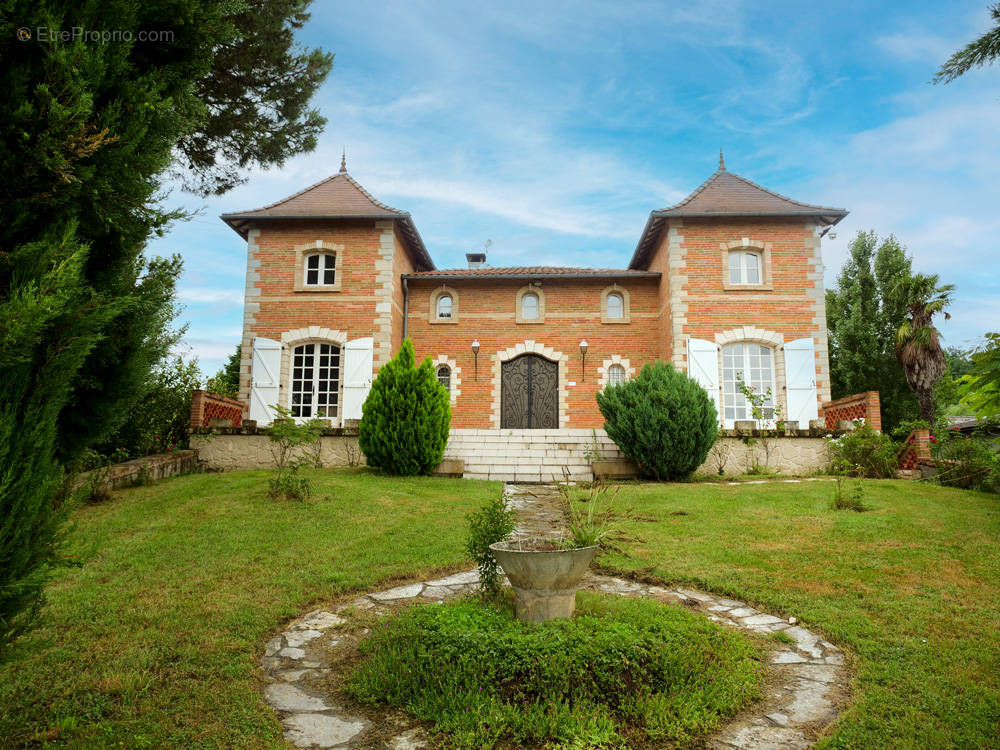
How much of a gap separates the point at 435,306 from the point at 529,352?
3.01 metres

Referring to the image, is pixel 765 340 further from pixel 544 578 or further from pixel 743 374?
pixel 544 578

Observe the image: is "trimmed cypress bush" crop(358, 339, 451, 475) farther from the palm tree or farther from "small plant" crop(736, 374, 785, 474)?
the palm tree

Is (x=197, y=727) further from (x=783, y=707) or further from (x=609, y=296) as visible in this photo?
(x=609, y=296)

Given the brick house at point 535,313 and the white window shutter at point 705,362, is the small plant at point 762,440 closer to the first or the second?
the white window shutter at point 705,362

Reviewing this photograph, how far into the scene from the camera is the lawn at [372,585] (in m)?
2.69

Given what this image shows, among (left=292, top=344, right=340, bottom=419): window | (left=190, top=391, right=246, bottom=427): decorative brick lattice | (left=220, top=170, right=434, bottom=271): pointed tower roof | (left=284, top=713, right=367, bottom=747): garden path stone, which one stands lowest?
(left=284, top=713, right=367, bottom=747): garden path stone

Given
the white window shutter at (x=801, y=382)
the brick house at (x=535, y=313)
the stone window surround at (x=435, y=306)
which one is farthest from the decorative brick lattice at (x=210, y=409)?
the white window shutter at (x=801, y=382)

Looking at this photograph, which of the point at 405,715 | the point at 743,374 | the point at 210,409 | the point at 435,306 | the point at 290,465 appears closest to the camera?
the point at 405,715

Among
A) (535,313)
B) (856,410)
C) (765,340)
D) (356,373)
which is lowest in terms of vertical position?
(856,410)

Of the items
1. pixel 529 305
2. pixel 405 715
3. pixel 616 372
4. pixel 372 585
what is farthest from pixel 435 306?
pixel 405 715

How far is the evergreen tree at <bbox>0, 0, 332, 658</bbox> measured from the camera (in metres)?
2.06

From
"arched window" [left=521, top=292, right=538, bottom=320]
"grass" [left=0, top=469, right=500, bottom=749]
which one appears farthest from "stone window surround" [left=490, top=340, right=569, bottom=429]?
"grass" [left=0, top=469, right=500, bottom=749]

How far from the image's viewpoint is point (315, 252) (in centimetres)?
1555

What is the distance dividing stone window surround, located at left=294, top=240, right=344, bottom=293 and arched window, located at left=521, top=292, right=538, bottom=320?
5.05 m
